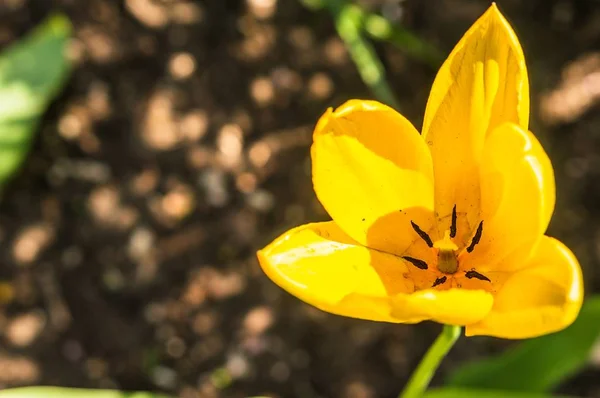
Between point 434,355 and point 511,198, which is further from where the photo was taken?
point 434,355

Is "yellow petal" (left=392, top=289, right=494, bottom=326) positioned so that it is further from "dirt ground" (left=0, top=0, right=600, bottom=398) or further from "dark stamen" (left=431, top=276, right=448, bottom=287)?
"dirt ground" (left=0, top=0, right=600, bottom=398)

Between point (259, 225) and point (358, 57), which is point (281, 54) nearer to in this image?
point (358, 57)

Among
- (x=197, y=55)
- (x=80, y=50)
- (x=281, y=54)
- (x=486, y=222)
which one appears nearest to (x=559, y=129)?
(x=281, y=54)

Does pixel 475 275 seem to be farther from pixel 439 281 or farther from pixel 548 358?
pixel 548 358

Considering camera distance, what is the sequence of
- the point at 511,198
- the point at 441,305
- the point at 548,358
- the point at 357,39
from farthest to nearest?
the point at 357,39, the point at 548,358, the point at 511,198, the point at 441,305

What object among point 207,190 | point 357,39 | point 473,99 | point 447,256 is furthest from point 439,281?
point 207,190

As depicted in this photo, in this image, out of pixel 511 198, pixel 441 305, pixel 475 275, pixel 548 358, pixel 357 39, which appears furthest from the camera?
pixel 357 39

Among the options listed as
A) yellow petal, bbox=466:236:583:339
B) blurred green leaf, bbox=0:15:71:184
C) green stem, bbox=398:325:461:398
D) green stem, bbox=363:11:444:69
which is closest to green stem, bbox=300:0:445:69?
green stem, bbox=363:11:444:69

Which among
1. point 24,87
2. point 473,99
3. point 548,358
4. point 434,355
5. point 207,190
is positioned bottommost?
point 207,190
